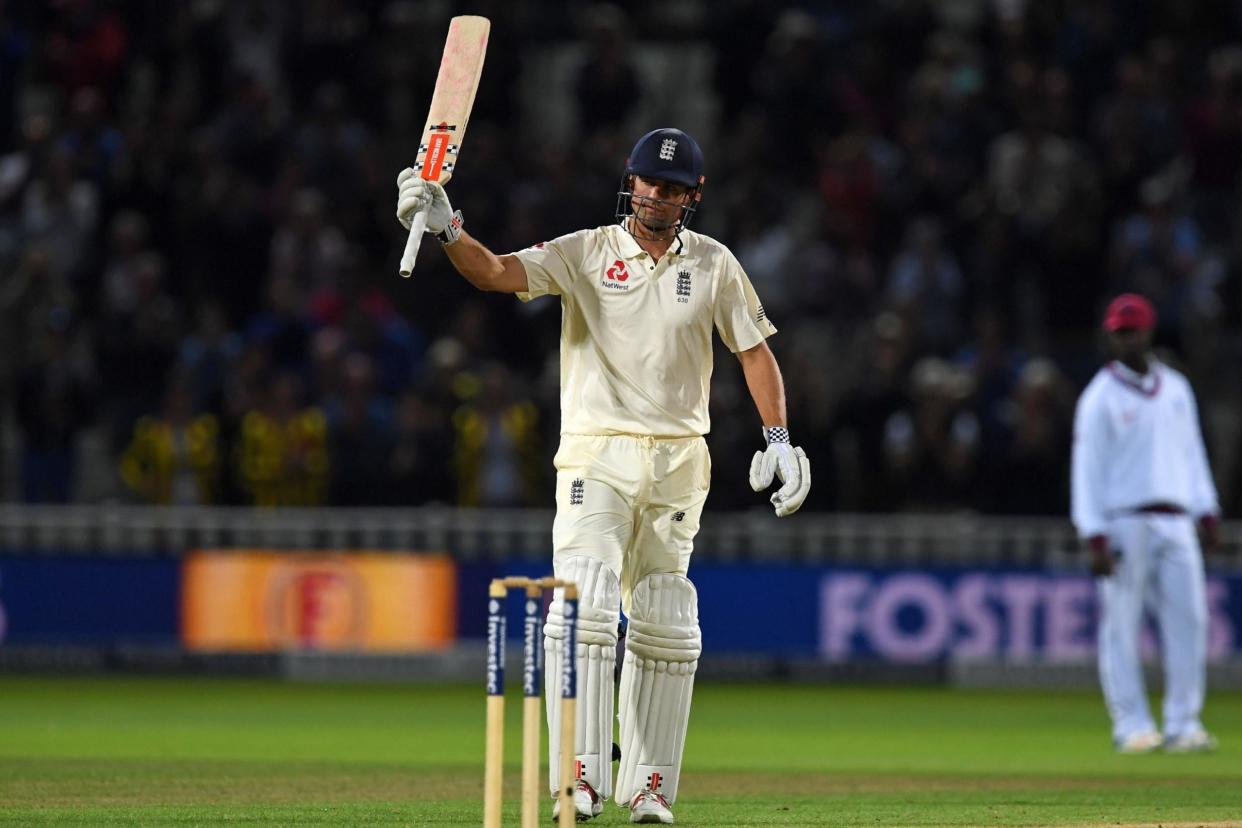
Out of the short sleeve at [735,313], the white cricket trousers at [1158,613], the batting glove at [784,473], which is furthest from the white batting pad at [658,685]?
the white cricket trousers at [1158,613]

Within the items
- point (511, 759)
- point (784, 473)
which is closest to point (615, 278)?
point (784, 473)

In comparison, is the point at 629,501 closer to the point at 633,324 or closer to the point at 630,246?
the point at 633,324

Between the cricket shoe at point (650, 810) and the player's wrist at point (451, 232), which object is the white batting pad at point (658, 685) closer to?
the cricket shoe at point (650, 810)

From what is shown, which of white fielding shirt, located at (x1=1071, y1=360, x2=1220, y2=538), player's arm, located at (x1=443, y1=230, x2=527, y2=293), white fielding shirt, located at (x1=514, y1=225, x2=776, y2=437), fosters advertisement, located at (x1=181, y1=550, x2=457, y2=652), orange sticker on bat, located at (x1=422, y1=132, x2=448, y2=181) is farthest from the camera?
fosters advertisement, located at (x1=181, y1=550, x2=457, y2=652)

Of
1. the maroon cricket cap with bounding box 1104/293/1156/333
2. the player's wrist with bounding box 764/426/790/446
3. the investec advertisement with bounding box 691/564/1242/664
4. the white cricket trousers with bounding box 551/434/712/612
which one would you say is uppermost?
the maroon cricket cap with bounding box 1104/293/1156/333

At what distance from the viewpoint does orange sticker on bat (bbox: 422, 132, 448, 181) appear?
278 inches

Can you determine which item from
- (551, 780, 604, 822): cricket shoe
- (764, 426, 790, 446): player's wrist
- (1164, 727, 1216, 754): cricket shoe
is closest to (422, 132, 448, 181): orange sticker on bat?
(764, 426, 790, 446): player's wrist

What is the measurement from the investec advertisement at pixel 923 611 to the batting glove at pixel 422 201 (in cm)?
898

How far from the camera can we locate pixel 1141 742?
11.3 metres

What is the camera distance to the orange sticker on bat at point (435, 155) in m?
7.07

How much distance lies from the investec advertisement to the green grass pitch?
392 mm

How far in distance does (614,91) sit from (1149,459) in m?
8.07

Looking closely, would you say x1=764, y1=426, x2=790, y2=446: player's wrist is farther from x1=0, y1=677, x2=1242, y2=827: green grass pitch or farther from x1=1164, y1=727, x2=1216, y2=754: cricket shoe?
x1=1164, y1=727, x2=1216, y2=754: cricket shoe

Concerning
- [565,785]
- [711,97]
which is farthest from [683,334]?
[711,97]
